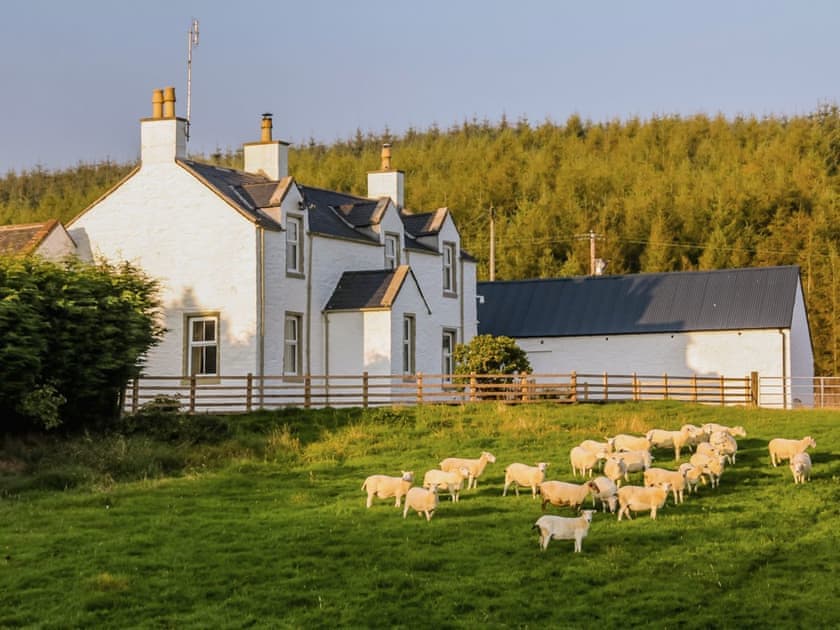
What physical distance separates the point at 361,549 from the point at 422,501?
220cm

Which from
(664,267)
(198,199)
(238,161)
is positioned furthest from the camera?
(238,161)

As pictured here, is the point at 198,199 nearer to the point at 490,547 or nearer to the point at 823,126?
the point at 490,547

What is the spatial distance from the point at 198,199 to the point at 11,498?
1571cm

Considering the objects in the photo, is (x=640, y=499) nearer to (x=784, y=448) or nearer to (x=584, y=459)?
(x=584, y=459)

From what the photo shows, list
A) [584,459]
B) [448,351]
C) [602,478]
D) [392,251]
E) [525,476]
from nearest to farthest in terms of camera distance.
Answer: [602,478] < [525,476] < [584,459] < [392,251] < [448,351]

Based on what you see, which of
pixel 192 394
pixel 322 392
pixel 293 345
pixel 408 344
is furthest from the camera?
pixel 408 344

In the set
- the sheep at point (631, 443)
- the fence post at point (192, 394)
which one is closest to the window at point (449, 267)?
the fence post at point (192, 394)

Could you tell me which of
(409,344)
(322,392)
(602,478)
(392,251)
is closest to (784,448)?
(602,478)

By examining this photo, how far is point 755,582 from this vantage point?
18.0 meters

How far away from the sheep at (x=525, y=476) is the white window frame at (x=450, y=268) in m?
23.8

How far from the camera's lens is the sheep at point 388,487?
22672mm

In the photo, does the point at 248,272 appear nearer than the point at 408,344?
Yes

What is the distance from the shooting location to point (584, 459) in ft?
82.1

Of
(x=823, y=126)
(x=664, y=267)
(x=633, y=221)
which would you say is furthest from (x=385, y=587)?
(x=823, y=126)
